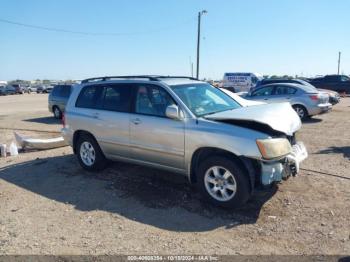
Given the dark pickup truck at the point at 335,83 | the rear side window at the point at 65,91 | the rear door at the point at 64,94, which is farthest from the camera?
the dark pickup truck at the point at 335,83

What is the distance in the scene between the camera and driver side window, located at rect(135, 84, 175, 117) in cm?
567

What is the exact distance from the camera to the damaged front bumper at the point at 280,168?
470 centimetres

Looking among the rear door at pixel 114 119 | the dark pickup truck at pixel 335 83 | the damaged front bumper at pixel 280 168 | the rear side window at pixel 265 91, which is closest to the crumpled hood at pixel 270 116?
the damaged front bumper at pixel 280 168

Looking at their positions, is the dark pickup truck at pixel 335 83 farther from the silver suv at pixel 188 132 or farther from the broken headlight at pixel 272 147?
the broken headlight at pixel 272 147

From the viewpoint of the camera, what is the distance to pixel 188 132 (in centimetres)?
521

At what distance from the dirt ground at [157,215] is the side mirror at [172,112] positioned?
124cm

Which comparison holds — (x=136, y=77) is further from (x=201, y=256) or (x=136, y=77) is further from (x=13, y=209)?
(x=201, y=256)

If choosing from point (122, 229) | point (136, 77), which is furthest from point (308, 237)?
point (136, 77)

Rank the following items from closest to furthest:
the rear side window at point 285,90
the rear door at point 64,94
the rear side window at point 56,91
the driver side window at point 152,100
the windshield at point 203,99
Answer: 1. the windshield at point 203,99
2. the driver side window at point 152,100
3. the rear side window at point 285,90
4. the rear door at point 64,94
5. the rear side window at point 56,91

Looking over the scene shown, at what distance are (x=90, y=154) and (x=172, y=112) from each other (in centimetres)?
243

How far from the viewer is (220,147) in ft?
16.0

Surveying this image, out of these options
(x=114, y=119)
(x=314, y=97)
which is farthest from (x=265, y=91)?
(x=114, y=119)

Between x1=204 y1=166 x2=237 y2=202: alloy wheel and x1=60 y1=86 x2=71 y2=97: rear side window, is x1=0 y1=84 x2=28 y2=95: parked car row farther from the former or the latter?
x1=204 y1=166 x2=237 y2=202: alloy wheel

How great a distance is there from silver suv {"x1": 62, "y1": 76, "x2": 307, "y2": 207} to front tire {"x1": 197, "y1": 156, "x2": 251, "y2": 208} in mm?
13
